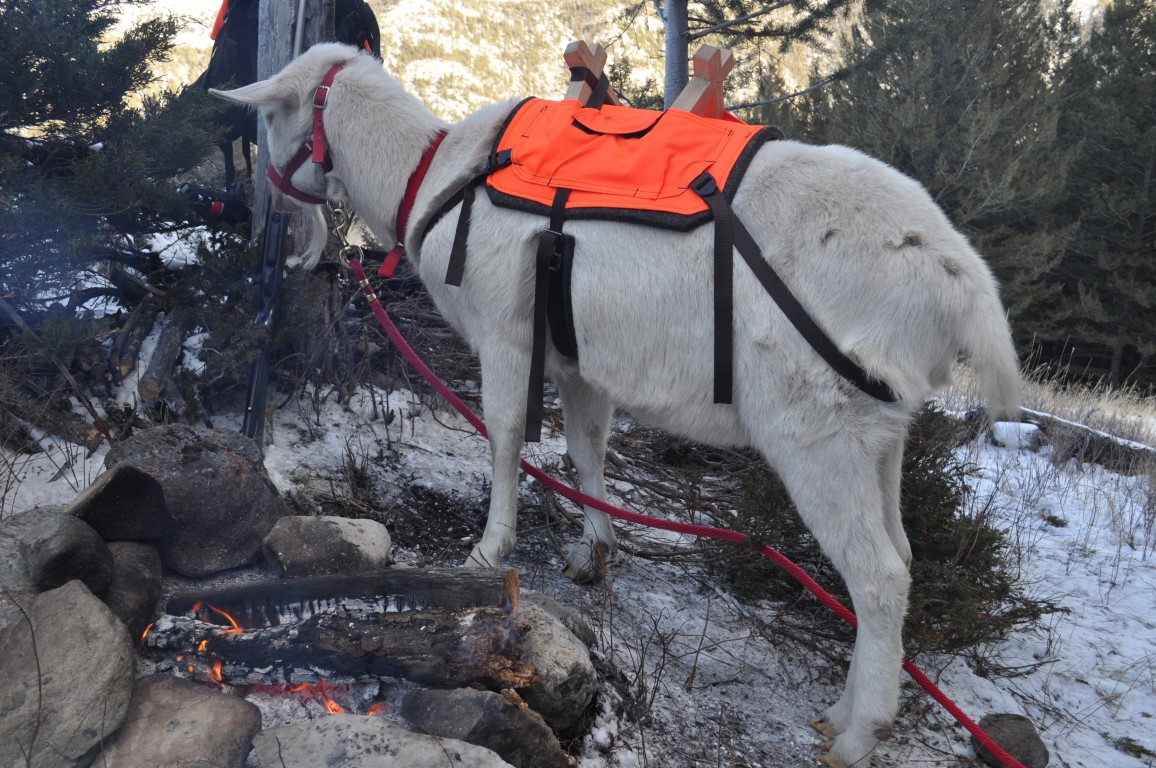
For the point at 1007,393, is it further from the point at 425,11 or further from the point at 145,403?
the point at 425,11

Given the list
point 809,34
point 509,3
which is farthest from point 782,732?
point 509,3

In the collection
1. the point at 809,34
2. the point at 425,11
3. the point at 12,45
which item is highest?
the point at 425,11

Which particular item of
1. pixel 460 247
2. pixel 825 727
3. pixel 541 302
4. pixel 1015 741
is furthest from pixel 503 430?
pixel 1015 741

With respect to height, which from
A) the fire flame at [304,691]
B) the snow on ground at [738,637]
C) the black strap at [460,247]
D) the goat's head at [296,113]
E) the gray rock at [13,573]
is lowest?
the snow on ground at [738,637]

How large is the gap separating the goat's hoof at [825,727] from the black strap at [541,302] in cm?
156

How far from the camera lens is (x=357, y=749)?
2.06 m

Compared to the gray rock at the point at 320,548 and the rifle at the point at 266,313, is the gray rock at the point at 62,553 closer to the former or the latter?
the gray rock at the point at 320,548

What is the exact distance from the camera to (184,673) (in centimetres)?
240

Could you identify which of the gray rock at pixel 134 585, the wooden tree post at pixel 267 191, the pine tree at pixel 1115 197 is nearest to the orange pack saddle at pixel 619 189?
the gray rock at pixel 134 585

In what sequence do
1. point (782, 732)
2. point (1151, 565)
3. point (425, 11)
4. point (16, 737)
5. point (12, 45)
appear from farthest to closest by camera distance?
1. point (425, 11)
2. point (1151, 565)
3. point (12, 45)
4. point (782, 732)
5. point (16, 737)

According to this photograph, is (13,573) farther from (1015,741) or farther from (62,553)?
(1015,741)

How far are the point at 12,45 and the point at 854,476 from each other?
4.15 m

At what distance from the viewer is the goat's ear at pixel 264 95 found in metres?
3.38

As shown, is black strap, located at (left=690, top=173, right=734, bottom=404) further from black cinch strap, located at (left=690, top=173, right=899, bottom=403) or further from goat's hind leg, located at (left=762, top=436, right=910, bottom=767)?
goat's hind leg, located at (left=762, top=436, right=910, bottom=767)
